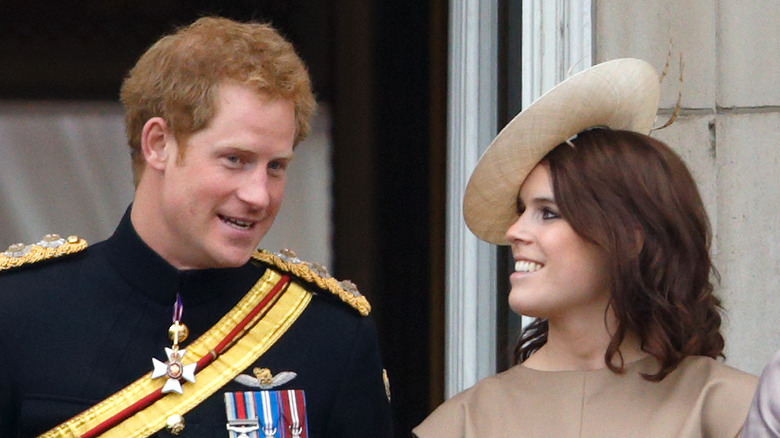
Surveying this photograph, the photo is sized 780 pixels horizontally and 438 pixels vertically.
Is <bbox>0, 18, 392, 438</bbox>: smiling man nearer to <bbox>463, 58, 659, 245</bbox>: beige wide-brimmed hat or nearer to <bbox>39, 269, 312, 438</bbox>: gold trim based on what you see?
<bbox>39, 269, 312, 438</bbox>: gold trim

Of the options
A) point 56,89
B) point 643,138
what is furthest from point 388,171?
point 643,138

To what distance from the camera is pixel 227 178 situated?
252cm

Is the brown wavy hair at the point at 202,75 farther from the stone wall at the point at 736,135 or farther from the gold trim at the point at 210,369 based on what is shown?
the stone wall at the point at 736,135

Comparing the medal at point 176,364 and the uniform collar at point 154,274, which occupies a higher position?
the uniform collar at point 154,274

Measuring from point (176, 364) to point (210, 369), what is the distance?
0.28 feet

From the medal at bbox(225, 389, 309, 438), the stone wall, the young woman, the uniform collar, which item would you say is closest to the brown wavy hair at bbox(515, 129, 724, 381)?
the young woman

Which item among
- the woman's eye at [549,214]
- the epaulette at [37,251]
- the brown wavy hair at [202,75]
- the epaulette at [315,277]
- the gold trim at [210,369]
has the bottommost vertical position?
the gold trim at [210,369]

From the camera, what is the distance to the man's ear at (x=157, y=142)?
258 centimetres

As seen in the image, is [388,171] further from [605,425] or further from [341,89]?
[605,425]

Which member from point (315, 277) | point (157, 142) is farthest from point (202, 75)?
point (315, 277)

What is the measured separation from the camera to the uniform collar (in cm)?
262

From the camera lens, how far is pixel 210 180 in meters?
2.51

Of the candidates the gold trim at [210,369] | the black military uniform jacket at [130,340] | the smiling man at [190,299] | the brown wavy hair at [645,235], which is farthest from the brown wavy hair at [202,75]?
the brown wavy hair at [645,235]

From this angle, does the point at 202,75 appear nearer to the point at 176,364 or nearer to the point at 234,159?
the point at 234,159
